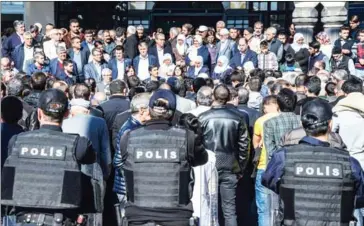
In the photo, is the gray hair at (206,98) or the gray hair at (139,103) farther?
the gray hair at (206,98)

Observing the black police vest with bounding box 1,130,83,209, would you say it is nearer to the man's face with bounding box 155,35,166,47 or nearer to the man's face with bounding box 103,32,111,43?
the man's face with bounding box 155,35,166,47

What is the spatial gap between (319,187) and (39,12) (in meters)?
16.1

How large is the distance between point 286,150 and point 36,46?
10290mm

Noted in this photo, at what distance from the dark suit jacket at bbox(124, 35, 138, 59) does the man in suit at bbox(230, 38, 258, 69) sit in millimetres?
2002

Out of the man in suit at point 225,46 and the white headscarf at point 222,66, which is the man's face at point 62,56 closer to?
the white headscarf at point 222,66

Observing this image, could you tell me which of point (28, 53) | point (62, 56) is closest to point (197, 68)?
point (62, 56)

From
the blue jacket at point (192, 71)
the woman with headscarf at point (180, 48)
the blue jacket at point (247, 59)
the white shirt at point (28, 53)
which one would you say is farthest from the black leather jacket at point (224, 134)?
the woman with headscarf at point (180, 48)

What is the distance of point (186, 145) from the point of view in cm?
664

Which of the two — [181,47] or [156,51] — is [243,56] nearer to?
[181,47]

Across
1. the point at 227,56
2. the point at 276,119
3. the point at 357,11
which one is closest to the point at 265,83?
the point at 276,119

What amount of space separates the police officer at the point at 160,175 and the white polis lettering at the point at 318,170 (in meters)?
0.81

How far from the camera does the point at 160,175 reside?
6.57 metres

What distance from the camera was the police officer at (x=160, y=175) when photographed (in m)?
6.54

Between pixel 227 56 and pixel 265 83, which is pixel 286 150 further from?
pixel 227 56
